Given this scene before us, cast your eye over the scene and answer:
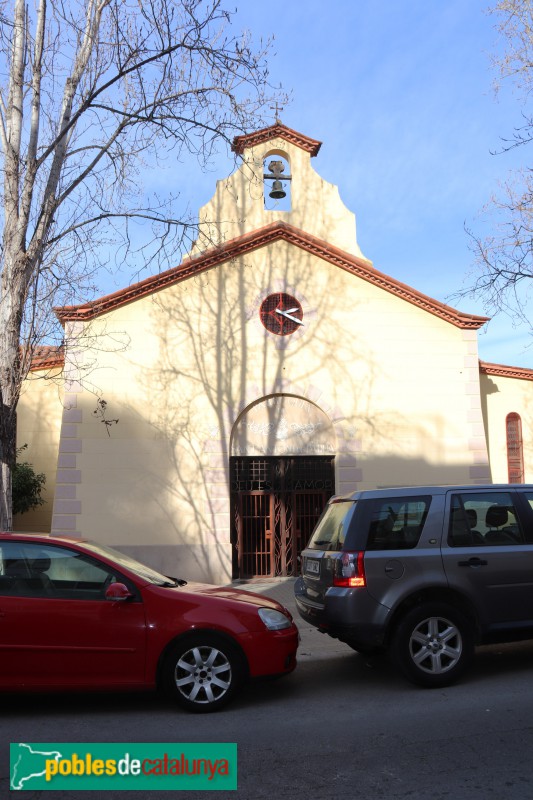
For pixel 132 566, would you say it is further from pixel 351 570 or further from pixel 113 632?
pixel 351 570

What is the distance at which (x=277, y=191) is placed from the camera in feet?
54.4

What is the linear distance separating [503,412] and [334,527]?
1124 cm

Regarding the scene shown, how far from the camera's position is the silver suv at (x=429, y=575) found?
6.16 metres

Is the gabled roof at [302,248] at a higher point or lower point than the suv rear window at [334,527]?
higher

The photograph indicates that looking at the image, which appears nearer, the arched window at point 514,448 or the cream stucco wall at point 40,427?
the arched window at point 514,448

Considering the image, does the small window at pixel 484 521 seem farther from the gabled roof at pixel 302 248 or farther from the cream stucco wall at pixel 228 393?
the gabled roof at pixel 302 248

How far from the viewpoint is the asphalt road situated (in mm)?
4172

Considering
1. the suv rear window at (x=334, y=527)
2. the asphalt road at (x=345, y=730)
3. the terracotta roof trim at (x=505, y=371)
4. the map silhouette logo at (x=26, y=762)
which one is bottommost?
the asphalt road at (x=345, y=730)

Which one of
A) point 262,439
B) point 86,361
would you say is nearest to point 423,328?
point 262,439

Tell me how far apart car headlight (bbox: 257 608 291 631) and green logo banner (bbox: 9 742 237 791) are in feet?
3.79

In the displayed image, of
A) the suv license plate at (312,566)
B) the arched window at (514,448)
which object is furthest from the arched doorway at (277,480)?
the suv license plate at (312,566)

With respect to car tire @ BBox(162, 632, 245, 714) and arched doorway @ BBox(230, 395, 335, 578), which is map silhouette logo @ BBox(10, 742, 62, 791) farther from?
arched doorway @ BBox(230, 395, 335, 578)

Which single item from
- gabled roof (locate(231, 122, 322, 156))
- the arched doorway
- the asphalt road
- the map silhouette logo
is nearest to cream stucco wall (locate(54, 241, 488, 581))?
the arched doorway

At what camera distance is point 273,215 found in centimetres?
1667
